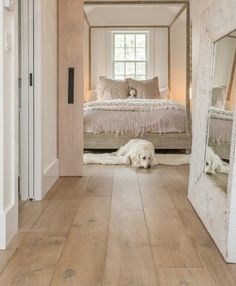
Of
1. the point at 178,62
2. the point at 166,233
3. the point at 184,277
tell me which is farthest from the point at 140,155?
the point at 178,62

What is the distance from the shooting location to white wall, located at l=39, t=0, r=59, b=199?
3.58 metres

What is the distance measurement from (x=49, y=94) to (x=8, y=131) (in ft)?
5.29

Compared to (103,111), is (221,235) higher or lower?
lower

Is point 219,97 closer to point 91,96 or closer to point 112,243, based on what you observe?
point 112,243

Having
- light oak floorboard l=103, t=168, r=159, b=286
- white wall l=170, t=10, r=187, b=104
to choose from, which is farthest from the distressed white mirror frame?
white wall l=170, t=10, r=187, b=104

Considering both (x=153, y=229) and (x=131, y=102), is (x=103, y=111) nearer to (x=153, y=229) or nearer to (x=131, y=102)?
(x=131, y=102)

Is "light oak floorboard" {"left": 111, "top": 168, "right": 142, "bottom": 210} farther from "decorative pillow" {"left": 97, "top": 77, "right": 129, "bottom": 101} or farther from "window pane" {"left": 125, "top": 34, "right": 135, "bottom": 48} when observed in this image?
"window pane" {"left": 125, "top": 34, "right": 135, "bottom": 48}

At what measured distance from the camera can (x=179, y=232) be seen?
101 inches

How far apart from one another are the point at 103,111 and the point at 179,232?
13.1ft

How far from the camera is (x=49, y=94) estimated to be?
3.91 metres

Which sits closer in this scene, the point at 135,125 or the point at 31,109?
the point at 31,109

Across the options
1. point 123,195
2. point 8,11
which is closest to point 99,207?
point 123,195

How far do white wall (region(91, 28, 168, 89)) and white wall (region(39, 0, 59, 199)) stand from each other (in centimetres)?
496

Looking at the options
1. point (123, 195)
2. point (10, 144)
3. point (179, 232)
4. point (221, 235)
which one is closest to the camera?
point (221, 235)
